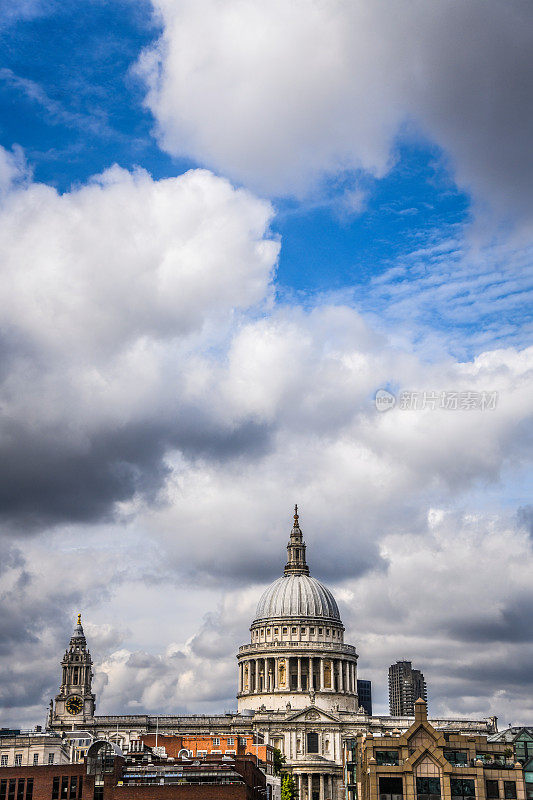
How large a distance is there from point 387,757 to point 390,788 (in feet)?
11.8

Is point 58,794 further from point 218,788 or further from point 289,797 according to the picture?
point 289,797

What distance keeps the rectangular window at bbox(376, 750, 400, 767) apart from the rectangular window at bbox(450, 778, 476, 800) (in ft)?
22.0

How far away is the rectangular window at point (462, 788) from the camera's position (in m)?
120

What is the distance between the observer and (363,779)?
12938 centimetres

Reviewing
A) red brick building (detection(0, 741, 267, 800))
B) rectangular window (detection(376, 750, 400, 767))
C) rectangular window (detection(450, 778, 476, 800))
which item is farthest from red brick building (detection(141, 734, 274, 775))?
rectangular window (detection(450, 778, 476, 800))

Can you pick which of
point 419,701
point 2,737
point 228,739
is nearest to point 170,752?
point 228,739

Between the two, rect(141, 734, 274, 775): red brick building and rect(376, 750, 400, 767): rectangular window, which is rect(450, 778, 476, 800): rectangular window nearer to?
rect(376, 750, 400, 767): rectangular window

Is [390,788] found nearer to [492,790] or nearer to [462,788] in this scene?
[462,788]

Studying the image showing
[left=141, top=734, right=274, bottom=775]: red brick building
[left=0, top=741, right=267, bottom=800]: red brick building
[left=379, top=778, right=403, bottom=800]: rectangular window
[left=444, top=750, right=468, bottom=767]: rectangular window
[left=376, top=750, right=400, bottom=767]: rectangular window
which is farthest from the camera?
[left=141, top=734, right=274, bottom=775]: red brick building

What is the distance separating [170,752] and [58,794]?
48323 millimetres

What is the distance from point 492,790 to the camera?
12006cm

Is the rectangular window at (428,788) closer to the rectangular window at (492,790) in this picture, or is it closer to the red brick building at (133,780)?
the rectangular window at (492,790)

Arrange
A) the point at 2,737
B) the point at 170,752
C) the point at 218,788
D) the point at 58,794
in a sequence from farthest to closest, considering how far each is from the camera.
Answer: the point at 2,737, the point at 170,752, the point at 58,794, the point at 218,788

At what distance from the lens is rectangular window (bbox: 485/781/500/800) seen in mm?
119750
